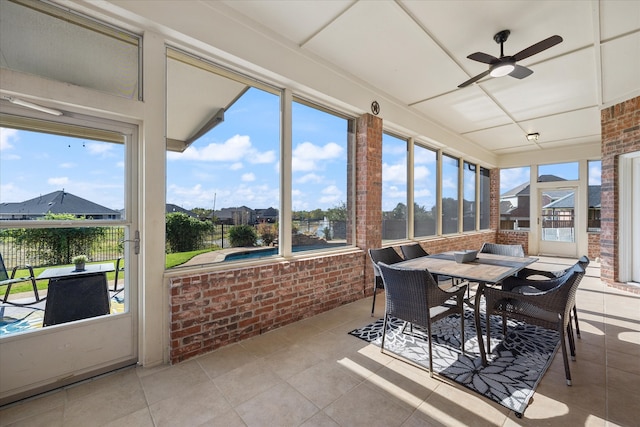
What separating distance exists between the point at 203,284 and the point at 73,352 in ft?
3.37

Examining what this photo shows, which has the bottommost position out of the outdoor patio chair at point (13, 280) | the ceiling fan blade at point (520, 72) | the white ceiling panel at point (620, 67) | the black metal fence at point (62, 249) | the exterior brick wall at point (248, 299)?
the exterior brick wall at point (248, 299)

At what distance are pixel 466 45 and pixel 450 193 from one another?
4.31 meters

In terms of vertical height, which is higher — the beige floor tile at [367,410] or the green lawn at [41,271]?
the green lawn at [41,271]

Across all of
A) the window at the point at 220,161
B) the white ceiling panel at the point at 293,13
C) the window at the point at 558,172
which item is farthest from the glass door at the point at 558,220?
the window at the point at 220,161

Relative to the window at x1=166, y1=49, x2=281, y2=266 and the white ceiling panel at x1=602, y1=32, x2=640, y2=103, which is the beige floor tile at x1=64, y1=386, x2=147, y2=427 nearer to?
the window at x1=166, y1=49, x2=281, y2=266

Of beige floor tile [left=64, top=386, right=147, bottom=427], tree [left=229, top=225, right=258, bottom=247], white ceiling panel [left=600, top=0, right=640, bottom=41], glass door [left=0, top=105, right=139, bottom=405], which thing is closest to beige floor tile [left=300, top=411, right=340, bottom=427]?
beige floor tile [left=64, top=386, right=147, bottom=427]

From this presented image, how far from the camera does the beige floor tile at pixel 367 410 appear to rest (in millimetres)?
1798

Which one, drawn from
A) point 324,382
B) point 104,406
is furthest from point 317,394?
point 104,406

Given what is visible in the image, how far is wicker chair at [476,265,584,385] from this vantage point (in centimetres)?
219

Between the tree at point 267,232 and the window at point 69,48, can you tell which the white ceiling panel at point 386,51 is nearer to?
the window at point 69,48

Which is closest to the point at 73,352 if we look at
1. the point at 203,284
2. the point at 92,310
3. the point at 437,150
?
the point at 92,310

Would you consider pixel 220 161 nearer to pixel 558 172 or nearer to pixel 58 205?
pixel 58 205

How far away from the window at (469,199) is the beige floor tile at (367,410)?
648 cm

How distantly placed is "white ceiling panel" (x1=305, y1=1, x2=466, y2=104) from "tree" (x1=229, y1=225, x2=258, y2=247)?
2.26m
